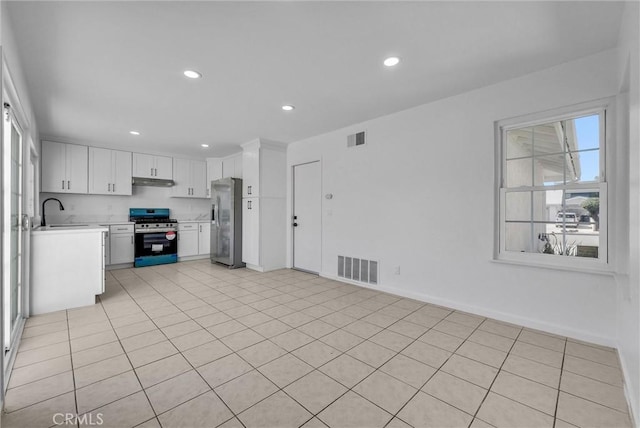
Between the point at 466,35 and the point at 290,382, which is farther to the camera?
the point at 466,35

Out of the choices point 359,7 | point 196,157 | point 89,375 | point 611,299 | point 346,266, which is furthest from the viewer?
point 196,157

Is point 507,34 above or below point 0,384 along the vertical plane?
above

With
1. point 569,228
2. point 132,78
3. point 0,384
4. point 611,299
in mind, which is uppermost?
point 132,78

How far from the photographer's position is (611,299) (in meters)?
2.40

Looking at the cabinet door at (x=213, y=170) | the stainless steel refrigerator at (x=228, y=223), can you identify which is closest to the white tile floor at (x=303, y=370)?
the stainless steel refrigerator at (x=228, y=223)

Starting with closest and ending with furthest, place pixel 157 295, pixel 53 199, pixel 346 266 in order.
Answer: pixel 157 295, pixel 346 266, pixel 53 199

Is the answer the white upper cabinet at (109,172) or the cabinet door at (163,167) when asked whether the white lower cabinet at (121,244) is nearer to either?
the white upper cabinet at (109,172)

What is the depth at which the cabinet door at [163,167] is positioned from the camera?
6.34 m

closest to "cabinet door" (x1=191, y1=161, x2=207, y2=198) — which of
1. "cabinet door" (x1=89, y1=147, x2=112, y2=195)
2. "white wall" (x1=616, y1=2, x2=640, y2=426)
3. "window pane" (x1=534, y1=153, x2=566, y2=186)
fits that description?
"cabinet door" (x1=89, y1=147, x2=112, y2=195)

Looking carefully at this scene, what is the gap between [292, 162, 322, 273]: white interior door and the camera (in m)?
5.04

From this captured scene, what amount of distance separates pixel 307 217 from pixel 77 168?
14.8 ft

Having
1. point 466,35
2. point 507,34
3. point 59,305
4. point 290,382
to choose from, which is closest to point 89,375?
point 290,382

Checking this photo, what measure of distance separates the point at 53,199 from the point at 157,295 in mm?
3308

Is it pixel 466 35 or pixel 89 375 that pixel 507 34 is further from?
pixel 89 375
